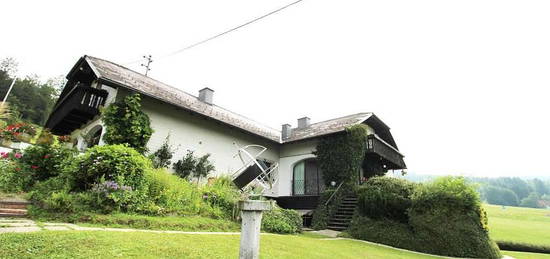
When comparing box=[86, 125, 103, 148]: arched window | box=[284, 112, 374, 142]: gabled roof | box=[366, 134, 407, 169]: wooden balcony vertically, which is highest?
box=[284, 112, 374, 142]: gabled roof

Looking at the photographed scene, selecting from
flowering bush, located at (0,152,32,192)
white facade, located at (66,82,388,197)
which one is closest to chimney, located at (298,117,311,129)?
white facade, located at (66,82,388,197)

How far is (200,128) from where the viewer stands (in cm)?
1264

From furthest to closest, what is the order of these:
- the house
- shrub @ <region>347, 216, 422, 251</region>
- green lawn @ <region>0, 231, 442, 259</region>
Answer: the house < shrub @ <region>347, 216, 422, 251</region> < green lawn @ <region>0, 231, 442, 259</region>

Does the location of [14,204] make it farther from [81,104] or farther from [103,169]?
[81,104]

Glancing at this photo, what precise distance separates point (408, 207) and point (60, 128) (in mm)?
16996

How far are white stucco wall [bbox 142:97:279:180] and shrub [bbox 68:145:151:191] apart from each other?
3.61 meters

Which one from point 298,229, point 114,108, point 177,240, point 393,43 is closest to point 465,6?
point 393,43

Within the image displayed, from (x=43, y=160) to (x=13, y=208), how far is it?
321 centimetres

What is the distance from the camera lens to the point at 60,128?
13.5m

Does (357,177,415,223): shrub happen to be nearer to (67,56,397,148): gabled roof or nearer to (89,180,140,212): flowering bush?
(67,56,397,148): gabled roof

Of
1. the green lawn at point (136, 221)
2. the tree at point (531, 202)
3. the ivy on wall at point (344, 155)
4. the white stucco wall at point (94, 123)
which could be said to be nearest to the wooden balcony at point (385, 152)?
the ivy on wall at point (344, 155)

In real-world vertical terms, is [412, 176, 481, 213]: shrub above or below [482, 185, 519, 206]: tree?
below

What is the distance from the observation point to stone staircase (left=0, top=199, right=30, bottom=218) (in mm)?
5281

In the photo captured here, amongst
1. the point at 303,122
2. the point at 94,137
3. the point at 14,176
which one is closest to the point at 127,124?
the point at 94,137
